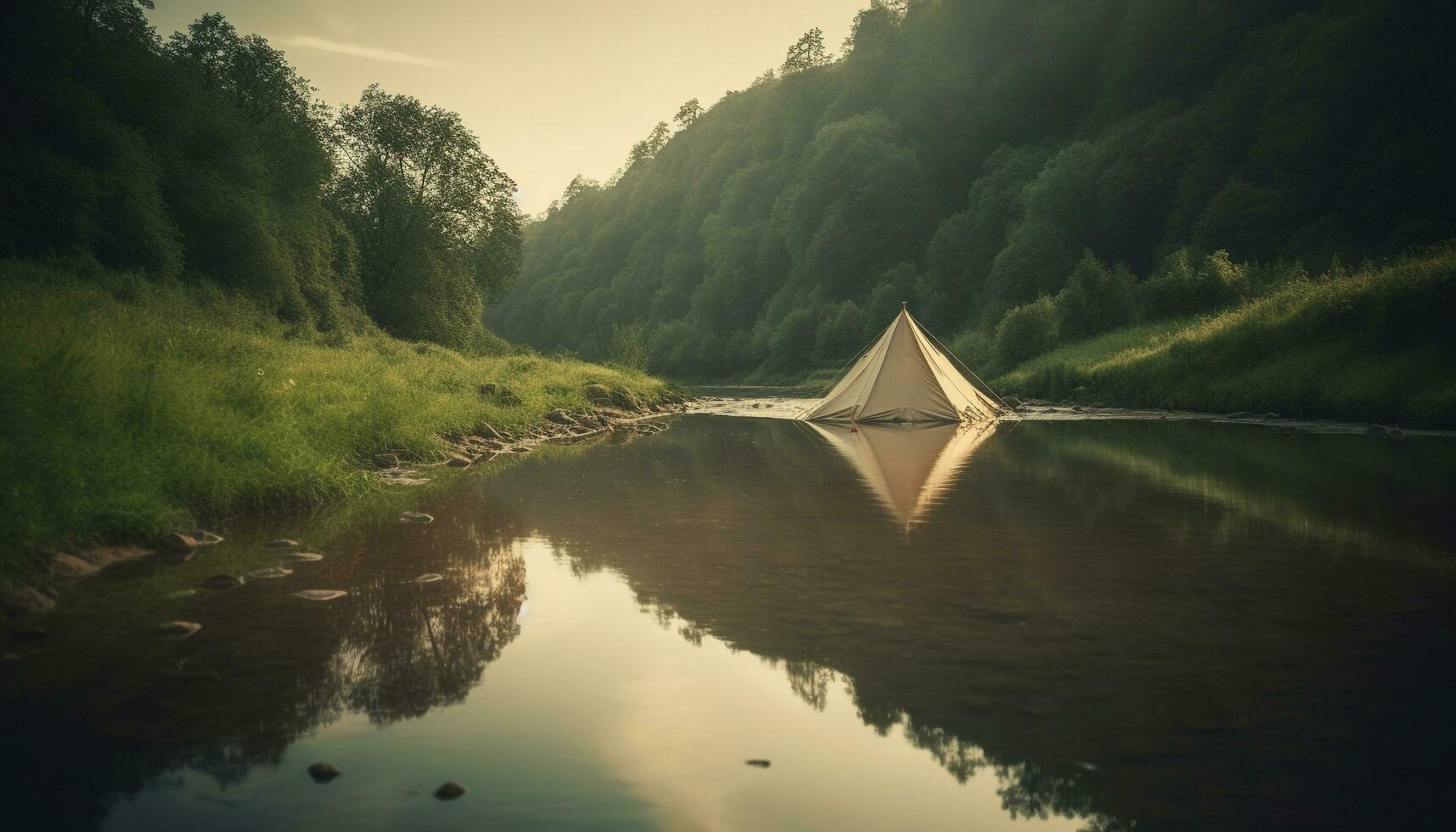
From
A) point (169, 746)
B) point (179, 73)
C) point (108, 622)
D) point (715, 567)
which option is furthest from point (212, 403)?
point (179, 73)

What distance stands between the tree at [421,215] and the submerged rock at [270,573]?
140ft

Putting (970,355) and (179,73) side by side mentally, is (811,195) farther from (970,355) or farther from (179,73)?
(179,73)

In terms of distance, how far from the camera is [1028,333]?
1943 inches

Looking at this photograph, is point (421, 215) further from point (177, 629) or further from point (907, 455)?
point (177, 629)

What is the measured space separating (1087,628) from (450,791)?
14.0 ft

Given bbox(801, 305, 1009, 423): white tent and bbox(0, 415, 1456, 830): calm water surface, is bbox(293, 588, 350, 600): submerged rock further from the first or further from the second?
bbox(801, 305, 1009, 423): white tent

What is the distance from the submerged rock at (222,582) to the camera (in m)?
7.72

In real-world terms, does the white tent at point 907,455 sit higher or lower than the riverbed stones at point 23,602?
lower

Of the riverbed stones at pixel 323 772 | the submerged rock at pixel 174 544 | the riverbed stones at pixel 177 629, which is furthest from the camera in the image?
the submerged rock at pixel 174 544

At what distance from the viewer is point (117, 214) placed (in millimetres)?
24172

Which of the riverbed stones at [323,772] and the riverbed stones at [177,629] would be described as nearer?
the riverbed stones at [323,772]

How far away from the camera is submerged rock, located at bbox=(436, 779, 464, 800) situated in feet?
13.6

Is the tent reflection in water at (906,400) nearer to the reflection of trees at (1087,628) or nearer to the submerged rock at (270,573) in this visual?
the reflection of trees at (1087,628)

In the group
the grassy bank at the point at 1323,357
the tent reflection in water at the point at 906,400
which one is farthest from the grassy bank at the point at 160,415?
the grassy bank at the point at 1323,357
